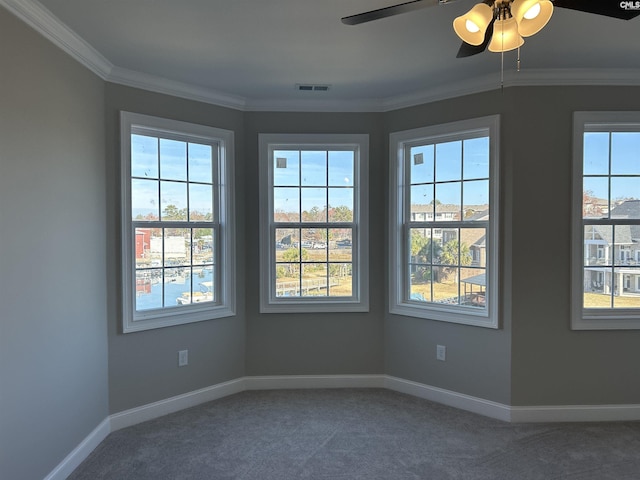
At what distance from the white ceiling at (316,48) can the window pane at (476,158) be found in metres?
0.43

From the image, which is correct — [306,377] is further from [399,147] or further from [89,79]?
[89,79]

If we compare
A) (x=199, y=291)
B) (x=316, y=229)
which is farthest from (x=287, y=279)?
(x=199, y=291)

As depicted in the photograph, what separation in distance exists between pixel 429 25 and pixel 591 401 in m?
3.02

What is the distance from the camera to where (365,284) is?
406cm

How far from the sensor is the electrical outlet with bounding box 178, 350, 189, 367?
3.60 meters

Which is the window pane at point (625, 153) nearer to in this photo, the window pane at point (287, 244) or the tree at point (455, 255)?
the tree at point (455, 255)

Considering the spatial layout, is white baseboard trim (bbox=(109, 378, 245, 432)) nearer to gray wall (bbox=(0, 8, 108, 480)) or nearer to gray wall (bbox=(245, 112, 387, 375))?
gray wall (bbox=(0, 8, 108, 480))

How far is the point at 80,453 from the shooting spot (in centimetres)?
276

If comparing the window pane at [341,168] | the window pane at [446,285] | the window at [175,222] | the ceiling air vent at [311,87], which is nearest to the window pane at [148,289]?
the window at [175,222]

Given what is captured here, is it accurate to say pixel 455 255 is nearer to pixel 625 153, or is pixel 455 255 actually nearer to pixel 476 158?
pixel 476 158

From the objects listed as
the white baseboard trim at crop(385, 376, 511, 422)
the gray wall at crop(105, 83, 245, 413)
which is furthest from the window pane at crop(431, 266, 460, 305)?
the gray wall at crop(105, 83, 245, 413)

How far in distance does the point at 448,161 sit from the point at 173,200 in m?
2.38

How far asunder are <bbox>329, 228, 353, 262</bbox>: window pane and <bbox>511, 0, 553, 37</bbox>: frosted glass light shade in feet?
8.66

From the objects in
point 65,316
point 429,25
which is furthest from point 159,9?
point 65,316
